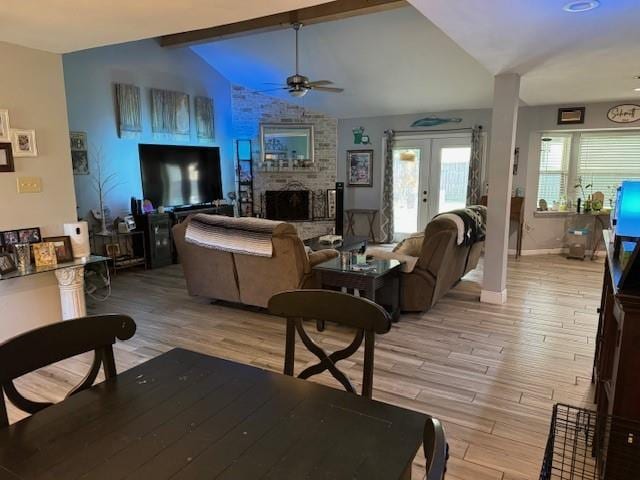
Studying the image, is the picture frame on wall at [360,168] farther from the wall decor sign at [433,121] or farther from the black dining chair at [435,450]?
the black dining chair at [435,450]

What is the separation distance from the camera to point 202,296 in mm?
4691

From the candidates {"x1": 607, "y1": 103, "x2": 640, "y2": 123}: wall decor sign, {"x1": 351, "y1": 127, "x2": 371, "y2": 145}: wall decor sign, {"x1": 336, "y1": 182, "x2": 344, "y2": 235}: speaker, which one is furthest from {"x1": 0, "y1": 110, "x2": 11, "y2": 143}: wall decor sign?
{"x1": 607, "y1": 103, "x2": 640, "y2": 123}: wall decor sign

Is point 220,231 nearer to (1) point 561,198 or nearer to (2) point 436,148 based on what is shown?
(2) point 436,148

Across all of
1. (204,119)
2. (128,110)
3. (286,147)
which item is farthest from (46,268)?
(286,147)

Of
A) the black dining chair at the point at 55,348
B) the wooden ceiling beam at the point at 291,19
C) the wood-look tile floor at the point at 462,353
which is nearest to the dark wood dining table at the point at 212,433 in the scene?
the black dining chair at the point at 55,348

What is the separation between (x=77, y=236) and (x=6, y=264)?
1.85 ft

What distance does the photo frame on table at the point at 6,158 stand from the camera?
10.2 feet

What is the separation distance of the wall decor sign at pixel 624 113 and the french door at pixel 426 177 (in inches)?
79.7

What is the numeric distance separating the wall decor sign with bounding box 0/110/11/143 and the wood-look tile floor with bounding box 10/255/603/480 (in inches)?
66.1

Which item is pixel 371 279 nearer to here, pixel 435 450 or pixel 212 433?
pixel 212 433

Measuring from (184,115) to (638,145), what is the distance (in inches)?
276

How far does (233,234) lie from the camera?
3.97m

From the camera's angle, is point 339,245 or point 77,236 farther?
point 339,245

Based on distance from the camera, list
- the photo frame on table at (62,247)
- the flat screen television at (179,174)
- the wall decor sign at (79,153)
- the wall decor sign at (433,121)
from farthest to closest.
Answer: the wall decor sign at (433,121) → the flat screen television at (179,174) → the wall decor sign at (79,153) → the photo frame on table at (62,247)
